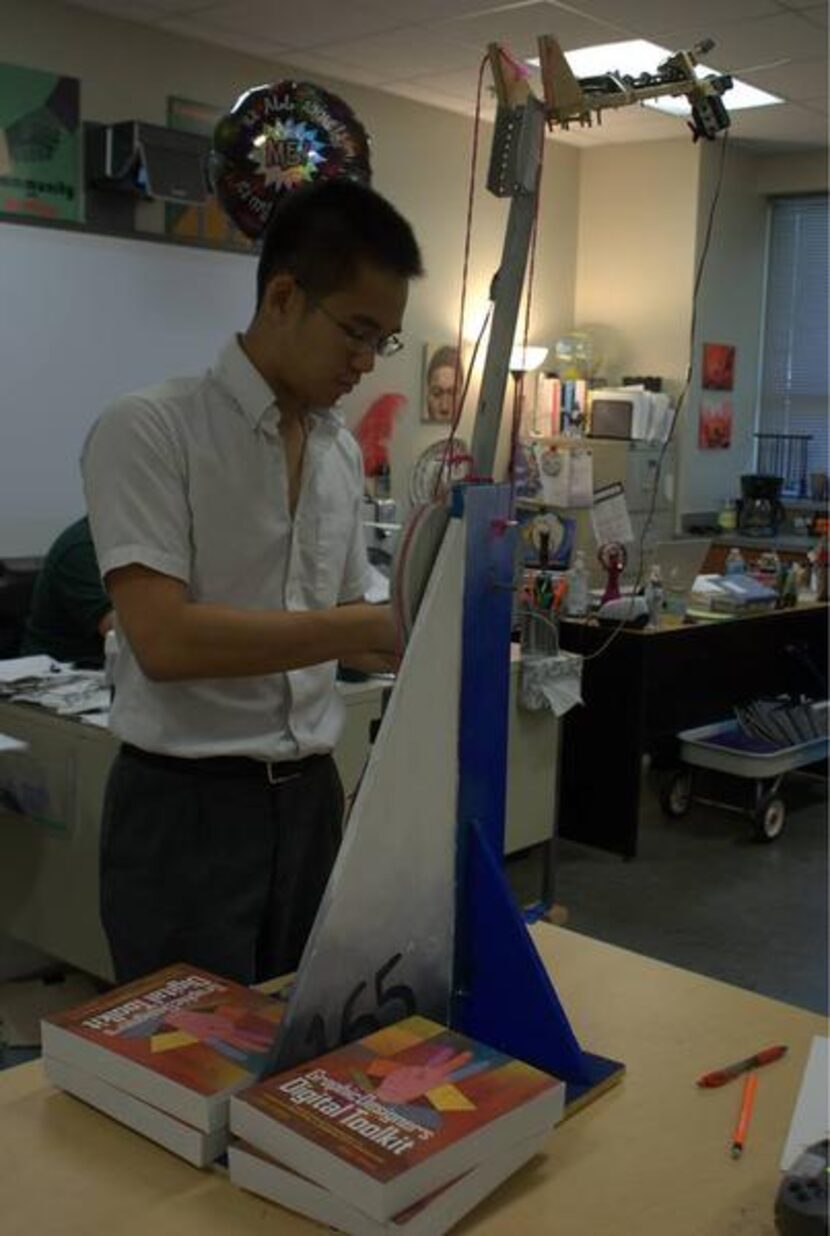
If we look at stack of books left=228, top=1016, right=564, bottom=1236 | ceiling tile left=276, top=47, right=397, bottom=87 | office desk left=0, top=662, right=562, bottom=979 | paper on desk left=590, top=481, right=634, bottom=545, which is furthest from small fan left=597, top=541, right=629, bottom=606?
stack of books left=228, top=1016, right=564, bottom=1236

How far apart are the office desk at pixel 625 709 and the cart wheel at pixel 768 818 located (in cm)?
35

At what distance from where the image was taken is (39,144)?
183 inches

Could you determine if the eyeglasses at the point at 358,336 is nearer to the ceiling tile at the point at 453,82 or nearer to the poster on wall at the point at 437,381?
the ceiling tile at the point at 453,82

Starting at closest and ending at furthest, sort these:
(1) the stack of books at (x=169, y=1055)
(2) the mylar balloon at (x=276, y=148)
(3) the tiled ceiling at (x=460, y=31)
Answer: (1) the stack of books at (x=169, y=1055), (2) the mylar balloon at (x=276, y=148), (3) the tiled ceiling at (x=460, y=31)

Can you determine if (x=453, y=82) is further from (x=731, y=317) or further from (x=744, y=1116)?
(x=744, y=1116)

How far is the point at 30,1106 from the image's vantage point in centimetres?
110

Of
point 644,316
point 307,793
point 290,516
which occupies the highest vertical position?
point 644,316

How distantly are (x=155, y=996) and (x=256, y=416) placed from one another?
2.10 ft

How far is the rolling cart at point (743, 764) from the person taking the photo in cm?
462

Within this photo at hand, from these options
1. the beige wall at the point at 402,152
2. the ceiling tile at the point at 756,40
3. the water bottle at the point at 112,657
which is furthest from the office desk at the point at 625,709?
the ceiling tile at the point at 756,40

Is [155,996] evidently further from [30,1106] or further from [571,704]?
[571,704]

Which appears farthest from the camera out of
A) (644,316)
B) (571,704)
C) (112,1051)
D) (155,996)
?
(644,316)

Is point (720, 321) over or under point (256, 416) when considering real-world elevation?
over

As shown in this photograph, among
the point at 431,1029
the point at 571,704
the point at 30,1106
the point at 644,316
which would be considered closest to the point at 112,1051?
the point at 30,1106
